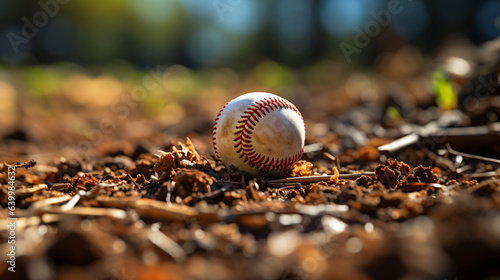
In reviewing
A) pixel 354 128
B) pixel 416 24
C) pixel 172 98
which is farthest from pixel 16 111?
pixel 416 24

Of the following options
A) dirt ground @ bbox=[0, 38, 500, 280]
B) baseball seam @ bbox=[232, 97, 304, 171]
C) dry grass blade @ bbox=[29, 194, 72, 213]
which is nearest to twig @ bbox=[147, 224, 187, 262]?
dirt ground @ bbox=[0, 38, 500, 280]

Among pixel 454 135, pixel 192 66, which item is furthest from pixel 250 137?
pixel 192 66

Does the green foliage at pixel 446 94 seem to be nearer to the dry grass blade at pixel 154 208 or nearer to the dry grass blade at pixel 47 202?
the dry grass blade at pixel 154 208

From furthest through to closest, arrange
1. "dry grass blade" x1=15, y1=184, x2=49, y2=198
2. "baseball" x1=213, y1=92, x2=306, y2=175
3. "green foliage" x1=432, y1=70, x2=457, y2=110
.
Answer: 1. "green foliage" x1=432, y1=70, x2=457, y2=110
2. "baseball" x1=213, y1=92, x2=306, y2=175
3. "dry grass blade" x1=15, y1=184, x2=49, y2=198

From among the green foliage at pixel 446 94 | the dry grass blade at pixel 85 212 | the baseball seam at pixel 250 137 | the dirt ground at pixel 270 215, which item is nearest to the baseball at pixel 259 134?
the baseball seam at pixel 250 137

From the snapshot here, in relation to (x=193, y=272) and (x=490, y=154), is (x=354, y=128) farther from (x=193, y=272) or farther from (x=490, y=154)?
(x=193, y=272)

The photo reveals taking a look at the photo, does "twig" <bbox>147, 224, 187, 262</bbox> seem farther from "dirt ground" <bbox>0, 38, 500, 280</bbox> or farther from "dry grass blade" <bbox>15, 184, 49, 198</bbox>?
"dry grass blade" <bbox>15, 184, 49, 198</bbox>
